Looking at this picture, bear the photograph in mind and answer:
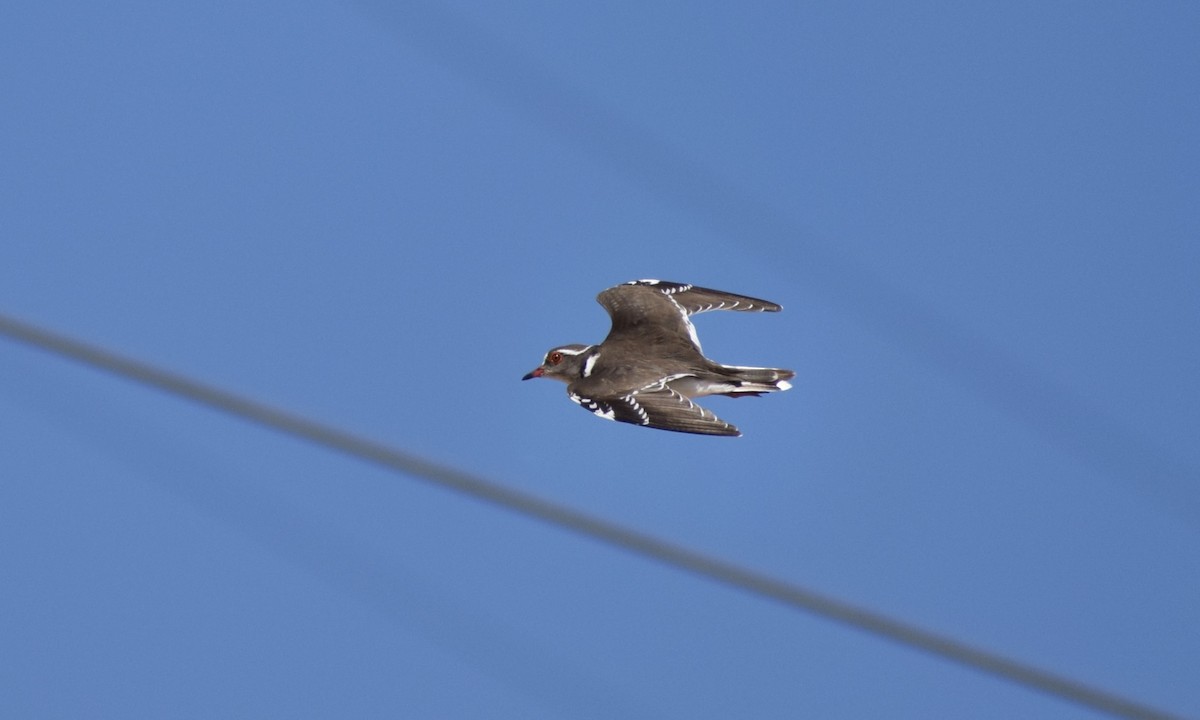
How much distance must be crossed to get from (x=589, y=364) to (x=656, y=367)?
32.0 inches

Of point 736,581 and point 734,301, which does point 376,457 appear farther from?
point 734,301

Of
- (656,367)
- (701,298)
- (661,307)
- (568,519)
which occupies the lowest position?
(568,519)

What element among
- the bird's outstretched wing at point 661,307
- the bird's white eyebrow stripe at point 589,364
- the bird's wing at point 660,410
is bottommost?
the bird's wing at point 660,410

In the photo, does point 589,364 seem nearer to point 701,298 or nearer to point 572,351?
point 572,351

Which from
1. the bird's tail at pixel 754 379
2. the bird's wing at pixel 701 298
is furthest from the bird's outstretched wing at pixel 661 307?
the bird's tail at pixel 754 379

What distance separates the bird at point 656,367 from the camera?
40.8 feet

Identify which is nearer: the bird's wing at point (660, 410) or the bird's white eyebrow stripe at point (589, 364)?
the bird's wing at point (660, 410)

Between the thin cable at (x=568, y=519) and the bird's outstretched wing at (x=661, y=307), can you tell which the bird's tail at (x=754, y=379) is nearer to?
the bird's outstretched wing at (x=661, y=307)

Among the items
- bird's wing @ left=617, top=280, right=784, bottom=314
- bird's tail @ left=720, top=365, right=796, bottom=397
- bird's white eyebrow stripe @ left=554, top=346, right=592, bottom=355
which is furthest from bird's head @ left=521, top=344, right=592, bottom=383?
bird's tail @ left=720, top=365, right=796, bottom=397

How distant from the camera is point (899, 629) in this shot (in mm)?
5320

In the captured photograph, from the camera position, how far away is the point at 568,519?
5.23 metres

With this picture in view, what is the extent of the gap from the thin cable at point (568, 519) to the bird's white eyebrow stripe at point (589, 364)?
8300mm

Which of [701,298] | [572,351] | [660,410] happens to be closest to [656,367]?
[660,410]

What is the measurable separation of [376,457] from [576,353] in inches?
355
